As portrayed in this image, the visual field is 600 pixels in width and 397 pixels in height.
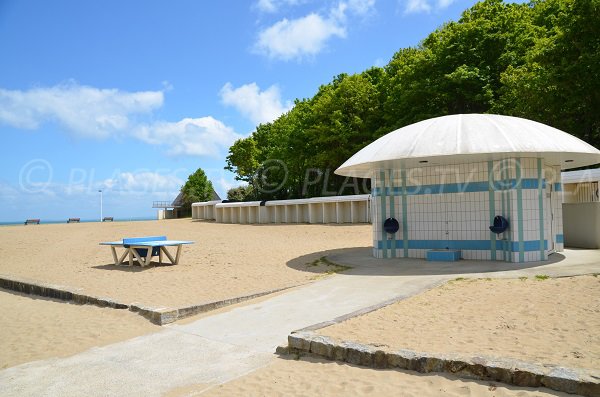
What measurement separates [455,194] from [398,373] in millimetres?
9245

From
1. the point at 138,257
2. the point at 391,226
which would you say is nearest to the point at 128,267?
the point at 138,257

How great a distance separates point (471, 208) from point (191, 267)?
920 centimetres

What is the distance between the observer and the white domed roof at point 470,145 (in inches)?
442

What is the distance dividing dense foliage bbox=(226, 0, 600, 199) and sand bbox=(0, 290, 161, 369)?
23.7 meters

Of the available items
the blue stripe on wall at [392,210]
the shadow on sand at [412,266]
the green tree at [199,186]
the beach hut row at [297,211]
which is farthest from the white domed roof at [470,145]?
the green tree at [199,186]

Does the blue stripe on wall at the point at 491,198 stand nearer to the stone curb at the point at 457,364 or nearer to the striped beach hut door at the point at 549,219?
the striped beach hut door at the point at 549,219

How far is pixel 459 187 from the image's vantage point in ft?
43.4

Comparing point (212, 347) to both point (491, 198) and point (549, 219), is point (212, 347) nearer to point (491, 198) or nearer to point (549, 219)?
point (491, 198)

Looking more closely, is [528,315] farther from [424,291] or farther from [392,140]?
[392,140]

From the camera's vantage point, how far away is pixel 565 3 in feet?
81.0

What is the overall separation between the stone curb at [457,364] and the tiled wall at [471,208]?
27.4 ft

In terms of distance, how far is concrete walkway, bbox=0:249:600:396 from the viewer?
5.36 m

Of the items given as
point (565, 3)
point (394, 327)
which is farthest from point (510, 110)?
point (394, 327)

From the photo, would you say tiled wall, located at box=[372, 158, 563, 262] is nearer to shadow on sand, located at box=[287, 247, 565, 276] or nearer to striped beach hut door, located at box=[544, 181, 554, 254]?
striped beach hut door, located at box=[544, 181, 554, 254]
